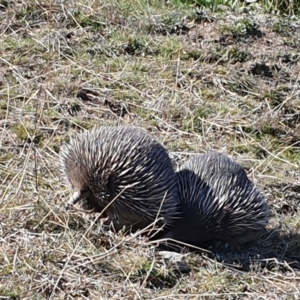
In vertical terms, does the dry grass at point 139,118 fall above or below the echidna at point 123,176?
below

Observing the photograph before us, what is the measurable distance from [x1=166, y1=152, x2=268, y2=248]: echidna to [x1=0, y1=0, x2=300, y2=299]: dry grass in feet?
0.54

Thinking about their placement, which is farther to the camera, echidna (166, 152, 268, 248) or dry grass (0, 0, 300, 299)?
echidna (166, 152, 268, 248)

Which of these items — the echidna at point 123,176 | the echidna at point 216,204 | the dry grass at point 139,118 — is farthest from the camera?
the echidna at point 216,204

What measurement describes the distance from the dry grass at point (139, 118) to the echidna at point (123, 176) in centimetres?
Result: 17

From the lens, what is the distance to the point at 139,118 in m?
6.75

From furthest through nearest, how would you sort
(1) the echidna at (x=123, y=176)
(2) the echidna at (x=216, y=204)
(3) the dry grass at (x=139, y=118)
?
(2) the echidna at (x=216, y=204) < (1) the echidna at (x=123, y=176) < (3) the dry grass at (x=139, y=118)

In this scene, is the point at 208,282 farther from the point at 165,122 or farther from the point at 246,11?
the point at 246,11

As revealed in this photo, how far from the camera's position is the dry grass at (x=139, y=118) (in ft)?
15.3

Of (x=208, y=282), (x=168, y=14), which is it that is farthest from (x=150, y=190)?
(x=168, y=14)

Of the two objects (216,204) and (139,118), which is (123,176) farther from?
(139,118)

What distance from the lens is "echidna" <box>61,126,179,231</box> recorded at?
16.1 feet

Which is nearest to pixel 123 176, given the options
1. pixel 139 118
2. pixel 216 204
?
pixel 216 204

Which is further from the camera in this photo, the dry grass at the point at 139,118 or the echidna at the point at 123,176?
the echidna at the point at 123,176

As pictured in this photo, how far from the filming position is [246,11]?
8.51 metres
